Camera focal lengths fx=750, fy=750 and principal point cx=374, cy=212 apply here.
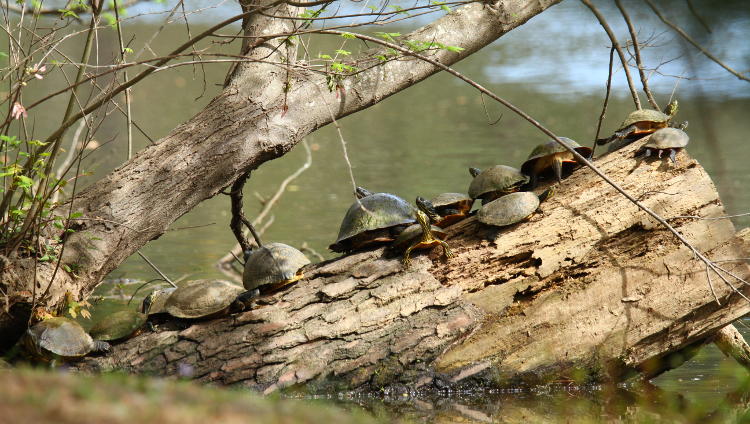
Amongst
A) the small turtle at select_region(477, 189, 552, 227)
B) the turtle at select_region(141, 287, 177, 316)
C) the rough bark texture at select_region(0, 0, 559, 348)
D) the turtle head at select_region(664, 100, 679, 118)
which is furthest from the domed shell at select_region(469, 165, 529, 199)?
the turtle at select_region(141, 287, 177, 316)

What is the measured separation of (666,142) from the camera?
4473 millimetres

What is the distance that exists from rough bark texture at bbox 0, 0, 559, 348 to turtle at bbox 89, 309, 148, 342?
269 millimetres

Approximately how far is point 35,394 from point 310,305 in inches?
87.6

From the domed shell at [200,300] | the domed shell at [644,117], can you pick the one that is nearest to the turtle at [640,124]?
the domed shell at [644,117]

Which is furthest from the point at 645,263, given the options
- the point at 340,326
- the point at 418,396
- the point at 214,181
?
the point at 214,181

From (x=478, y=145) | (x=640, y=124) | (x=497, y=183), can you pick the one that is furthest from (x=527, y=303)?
(x=478, y=145)

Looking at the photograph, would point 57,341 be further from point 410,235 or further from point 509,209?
point 509,209

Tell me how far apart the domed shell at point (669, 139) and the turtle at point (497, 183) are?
81cm

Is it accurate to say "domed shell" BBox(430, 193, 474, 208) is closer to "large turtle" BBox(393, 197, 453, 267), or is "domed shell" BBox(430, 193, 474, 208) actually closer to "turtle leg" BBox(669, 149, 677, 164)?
"large turtle" BBox(393, 197, 453, 267)

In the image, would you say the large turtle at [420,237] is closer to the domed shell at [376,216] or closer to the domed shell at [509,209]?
the domed shell at [376,216]

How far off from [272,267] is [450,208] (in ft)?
4.06

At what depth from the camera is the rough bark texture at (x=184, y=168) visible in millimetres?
4359

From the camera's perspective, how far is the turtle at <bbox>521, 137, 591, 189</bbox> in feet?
15.3

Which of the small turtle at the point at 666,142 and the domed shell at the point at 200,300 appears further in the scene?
the small turtle at the point at 666,142
